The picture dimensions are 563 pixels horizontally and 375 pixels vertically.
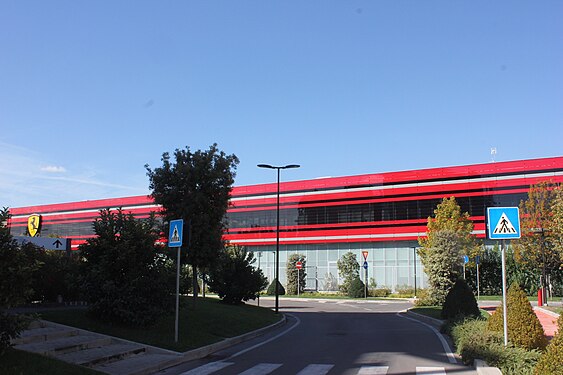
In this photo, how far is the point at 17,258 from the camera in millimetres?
8516

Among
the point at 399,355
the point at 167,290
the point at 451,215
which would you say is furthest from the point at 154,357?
the point at 451,215

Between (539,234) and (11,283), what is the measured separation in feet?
120

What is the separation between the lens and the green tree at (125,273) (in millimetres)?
13625

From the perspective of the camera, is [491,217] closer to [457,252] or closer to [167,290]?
[167,290]

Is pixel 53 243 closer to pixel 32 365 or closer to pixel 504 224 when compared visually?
pixel 32 365

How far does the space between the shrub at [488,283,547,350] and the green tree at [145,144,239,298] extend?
1258cm

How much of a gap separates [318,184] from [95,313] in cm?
5095

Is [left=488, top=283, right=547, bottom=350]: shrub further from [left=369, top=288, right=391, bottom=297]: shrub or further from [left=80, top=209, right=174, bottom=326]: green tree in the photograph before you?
[left=369, top=288, right=391, bottom=297]: shrub

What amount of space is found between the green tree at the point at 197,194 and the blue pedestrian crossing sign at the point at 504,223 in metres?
12.2

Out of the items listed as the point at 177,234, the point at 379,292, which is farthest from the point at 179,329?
the point at 379,292

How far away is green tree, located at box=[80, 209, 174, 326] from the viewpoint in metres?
13.6

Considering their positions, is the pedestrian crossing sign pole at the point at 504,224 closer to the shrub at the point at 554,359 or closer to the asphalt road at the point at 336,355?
the asphalt road at the point at 336,355

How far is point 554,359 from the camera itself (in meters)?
6.41

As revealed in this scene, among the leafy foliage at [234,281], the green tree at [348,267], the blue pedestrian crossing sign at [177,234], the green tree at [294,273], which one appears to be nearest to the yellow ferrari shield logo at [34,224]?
the leafy foliage at [234,281]
